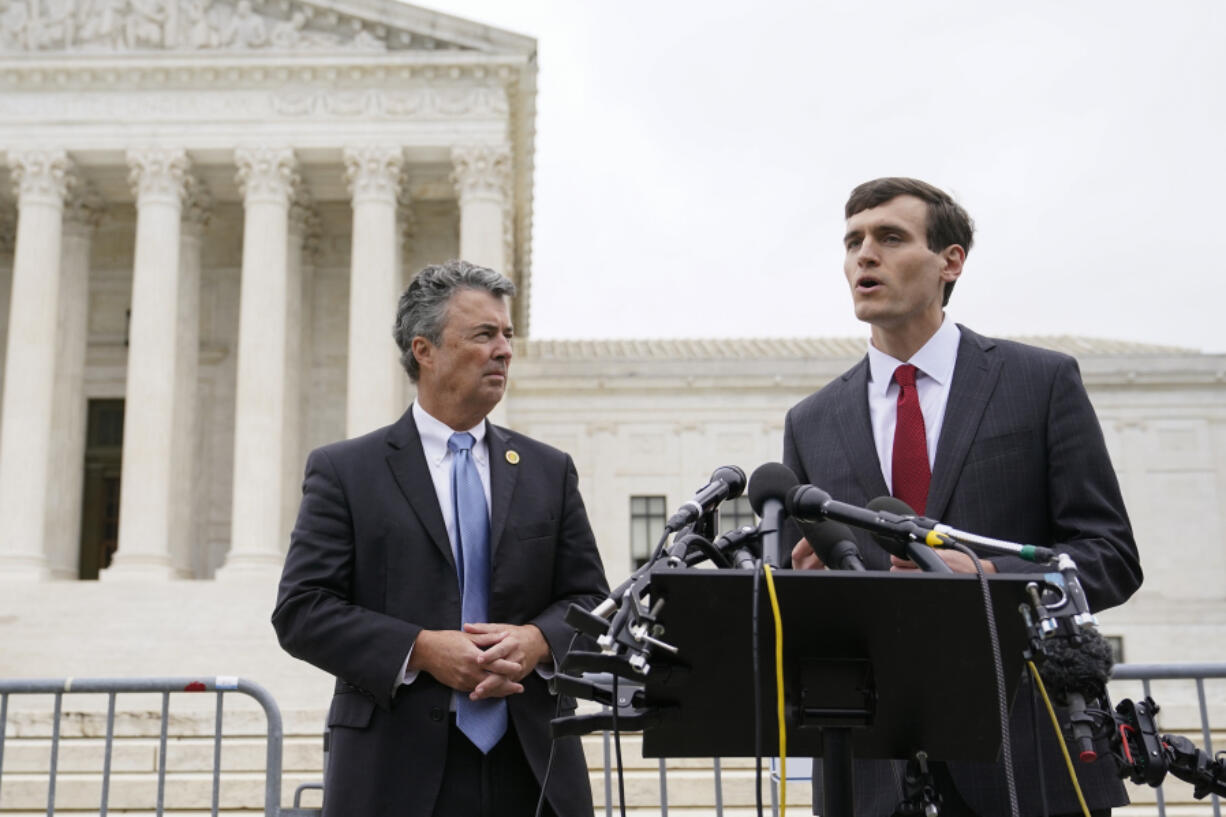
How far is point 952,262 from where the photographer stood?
4.52 meters

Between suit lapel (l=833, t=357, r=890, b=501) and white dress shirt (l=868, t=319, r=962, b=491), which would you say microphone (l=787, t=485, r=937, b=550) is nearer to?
suit lapel (l=833, t=357, r=890, b=501)

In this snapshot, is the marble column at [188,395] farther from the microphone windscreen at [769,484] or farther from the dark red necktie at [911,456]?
the microphone windscreen at [769,484]

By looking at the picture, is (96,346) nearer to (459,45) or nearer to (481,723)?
(459,45)

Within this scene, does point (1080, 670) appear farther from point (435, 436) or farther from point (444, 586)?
point (435, 436)

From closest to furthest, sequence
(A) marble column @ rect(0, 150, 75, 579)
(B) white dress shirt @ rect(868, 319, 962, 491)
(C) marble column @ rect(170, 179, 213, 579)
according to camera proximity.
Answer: (B) white dress shirt @ rect(868, 319, 962, 491), (A) marble column @ rect(0, 150, 75, 579), (C) marble column @ rect(170, 179, 213, 579)

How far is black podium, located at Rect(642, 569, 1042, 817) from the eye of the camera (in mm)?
2844

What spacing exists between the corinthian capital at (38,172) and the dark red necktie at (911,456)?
31.0 metres

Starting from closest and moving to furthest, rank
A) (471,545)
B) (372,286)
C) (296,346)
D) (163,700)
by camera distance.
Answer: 1. (471,545)
2. (163,700)
3. (372,286)
4. (296,346)

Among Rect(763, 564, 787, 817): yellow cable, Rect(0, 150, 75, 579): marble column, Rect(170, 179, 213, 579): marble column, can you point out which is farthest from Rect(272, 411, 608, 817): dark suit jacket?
Rect(170, 179, 213, 579): marble column

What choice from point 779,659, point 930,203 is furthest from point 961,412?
point 779,659

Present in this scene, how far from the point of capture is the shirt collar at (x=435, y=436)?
16.6ft

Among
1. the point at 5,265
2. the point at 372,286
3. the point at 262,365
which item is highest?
the point at 5,265

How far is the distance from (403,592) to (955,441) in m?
2.19

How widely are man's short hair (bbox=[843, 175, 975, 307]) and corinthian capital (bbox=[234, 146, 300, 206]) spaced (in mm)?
28465
